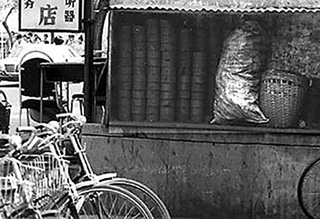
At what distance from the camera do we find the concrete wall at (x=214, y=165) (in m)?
8.91

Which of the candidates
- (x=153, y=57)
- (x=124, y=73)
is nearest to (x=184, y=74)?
(x=153, y=57)

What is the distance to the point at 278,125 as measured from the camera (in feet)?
29.2

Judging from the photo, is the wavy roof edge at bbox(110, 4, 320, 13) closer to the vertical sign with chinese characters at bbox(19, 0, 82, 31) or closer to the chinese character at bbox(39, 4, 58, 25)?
the vertical sign with chinese characters at bbox(19, 0, 82, 31)

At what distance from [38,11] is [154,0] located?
2899mm

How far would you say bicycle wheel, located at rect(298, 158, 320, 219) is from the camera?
8719mm

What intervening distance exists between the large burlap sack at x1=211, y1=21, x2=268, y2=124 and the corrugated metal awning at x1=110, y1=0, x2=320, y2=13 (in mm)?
713

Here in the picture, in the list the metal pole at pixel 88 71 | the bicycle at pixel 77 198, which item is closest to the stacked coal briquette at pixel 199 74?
the metal pole at pixel 88 71

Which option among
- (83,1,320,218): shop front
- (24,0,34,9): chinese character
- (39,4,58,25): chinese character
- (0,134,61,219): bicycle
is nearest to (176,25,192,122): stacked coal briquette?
(83,1,320,218): shop front

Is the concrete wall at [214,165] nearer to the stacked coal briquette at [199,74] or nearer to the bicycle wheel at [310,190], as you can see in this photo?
the bicycle wheel at [310,190]

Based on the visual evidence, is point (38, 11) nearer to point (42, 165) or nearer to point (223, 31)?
point (223, 31)

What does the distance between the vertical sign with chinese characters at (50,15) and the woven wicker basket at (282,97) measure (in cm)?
294

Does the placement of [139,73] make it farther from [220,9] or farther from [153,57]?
[220,9]

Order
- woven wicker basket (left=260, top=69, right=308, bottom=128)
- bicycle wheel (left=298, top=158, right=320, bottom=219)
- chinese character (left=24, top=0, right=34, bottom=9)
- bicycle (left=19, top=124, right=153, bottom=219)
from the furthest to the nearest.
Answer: chinese character (left=24, top=0, right=34, bottom=9) → woven wicker basket (left=260, top=69, right=308, bottom=128) → bicycle wheel (left=298, top=158, right=320, bottom=219) → bicycle (left=19, top=124, right=153, bottom=219)

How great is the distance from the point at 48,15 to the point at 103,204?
178 inches
